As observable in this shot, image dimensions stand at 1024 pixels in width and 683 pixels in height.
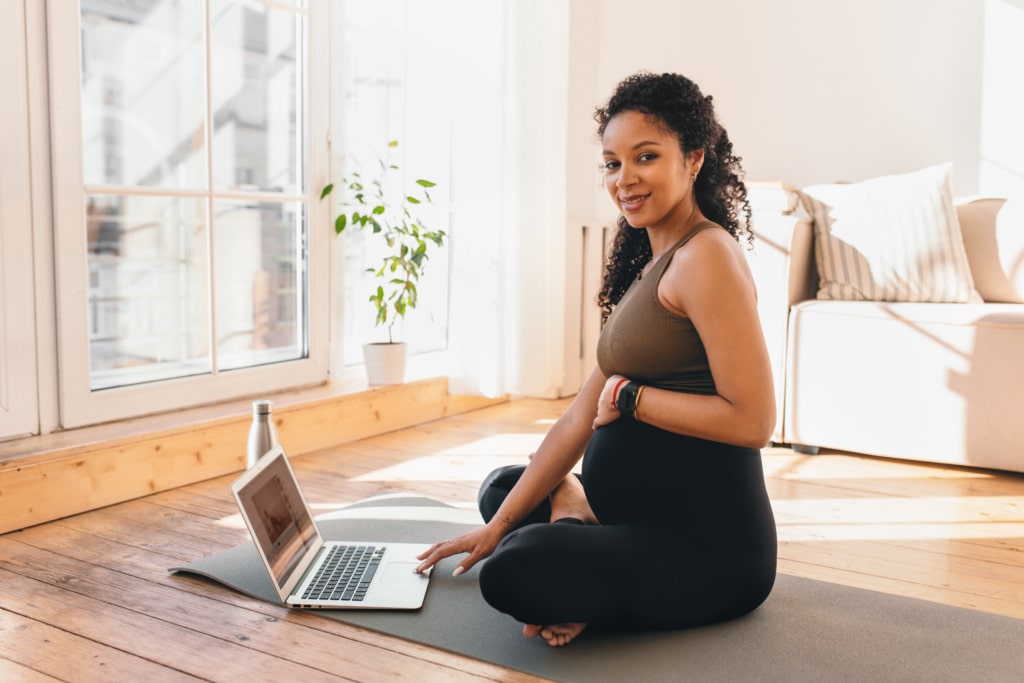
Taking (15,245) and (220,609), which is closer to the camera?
(220,609)

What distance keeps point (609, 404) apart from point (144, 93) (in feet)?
5.89

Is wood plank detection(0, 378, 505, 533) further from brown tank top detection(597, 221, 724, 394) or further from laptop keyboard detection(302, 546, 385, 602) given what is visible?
brown tank top detection(597, 221, 724, 394)

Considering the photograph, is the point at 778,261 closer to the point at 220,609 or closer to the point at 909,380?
the point at 909,380

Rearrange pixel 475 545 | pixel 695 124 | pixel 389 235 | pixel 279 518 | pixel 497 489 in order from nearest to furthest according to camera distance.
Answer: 1. pixel 695 124
2. pixel 475 545
3. pixel 279 518
4. pixel 497 489
5. pixel 389 235

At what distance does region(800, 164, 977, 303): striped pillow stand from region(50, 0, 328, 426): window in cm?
173

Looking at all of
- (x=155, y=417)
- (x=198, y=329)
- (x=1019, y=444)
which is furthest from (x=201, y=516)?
(x=1019, y=444)

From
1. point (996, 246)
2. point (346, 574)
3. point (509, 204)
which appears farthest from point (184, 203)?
point (996, 246)

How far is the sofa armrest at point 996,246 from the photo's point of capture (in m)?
3.23

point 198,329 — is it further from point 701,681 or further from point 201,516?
point 701,681

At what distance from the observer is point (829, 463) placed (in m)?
3.06

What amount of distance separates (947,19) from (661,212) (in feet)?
9.15

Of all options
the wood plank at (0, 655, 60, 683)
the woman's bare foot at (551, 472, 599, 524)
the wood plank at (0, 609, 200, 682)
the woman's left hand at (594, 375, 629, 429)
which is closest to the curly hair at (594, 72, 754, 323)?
the woman's left hand at (594, 375, 629, 429)

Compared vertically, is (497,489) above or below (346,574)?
above

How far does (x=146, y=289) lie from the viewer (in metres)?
2.72
